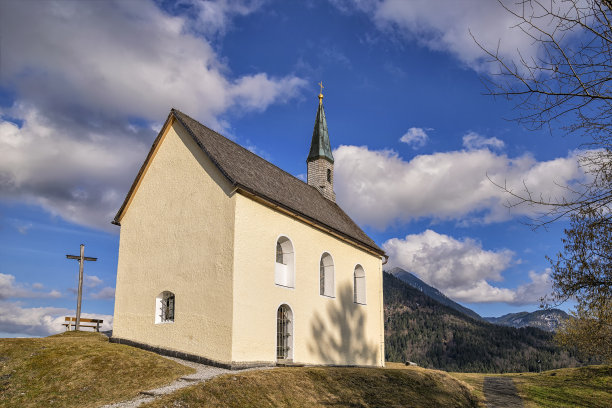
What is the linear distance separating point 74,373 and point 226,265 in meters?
6.02

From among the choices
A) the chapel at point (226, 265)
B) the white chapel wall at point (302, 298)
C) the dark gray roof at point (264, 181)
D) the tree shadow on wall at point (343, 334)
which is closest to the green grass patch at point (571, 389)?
the tree shadow on wall at point (343, 334)

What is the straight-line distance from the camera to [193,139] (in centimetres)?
2017

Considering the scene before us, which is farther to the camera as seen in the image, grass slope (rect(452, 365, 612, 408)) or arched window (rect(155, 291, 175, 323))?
grass slope (rect(452, 365, 612, 408))

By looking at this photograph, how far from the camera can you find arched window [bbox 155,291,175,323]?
19.5 metres

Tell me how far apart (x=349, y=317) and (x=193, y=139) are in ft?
39.6

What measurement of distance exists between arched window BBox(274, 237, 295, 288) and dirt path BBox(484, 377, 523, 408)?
990cm

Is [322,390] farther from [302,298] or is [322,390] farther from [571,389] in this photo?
[571,389]

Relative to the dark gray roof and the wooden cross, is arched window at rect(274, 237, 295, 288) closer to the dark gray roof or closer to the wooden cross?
the dark gray roof

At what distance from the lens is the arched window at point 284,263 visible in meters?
20.4

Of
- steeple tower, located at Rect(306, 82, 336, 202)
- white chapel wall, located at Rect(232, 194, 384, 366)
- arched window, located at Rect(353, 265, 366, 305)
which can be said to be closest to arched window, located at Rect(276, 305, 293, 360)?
white chapel wall, located at Rect(232, 194, 384, 366)

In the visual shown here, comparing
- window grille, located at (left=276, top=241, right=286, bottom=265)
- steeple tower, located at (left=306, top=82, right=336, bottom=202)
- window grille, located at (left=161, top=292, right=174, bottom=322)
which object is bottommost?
window grille, located at (left=161, top=292, right=174, bottom=322)

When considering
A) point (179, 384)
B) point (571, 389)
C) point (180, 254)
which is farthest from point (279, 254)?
point (571, 389)

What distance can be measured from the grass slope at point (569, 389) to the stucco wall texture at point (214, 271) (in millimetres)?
8560

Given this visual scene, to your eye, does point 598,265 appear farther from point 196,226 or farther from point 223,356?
point 196,226
